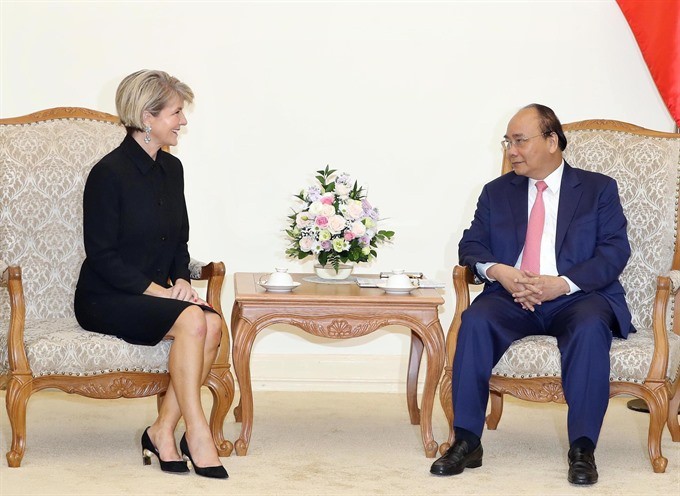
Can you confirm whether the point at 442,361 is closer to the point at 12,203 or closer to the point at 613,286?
the point at 613,286

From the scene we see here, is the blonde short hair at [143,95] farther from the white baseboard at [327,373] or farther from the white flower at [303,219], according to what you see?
the white baseboard at [327,373]

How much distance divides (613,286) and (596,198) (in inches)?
14.8

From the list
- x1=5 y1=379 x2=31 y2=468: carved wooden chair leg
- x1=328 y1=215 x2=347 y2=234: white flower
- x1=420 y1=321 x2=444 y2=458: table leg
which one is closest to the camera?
x1=5 y1=379 x2=31 y2=468: carved wooden chair leg

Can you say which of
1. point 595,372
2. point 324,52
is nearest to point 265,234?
point 324,52

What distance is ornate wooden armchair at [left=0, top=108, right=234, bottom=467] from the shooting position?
12.5ft

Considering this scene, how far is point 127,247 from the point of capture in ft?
13.0

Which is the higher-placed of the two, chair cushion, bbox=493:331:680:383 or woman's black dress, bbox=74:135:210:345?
woman's black dress, bbox=74:135:210:345

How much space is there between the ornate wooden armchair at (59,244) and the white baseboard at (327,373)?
1.30 meters

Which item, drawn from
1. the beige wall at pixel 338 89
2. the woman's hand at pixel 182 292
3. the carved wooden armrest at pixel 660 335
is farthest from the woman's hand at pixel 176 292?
the carved wooden armrest at pixel 660 335

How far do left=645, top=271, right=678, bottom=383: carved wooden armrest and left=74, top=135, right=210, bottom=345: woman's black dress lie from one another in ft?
5.86

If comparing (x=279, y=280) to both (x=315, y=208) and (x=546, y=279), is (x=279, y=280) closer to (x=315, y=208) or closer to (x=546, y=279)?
(x=315, y=208)

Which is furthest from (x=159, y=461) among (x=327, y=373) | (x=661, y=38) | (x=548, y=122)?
(x=661, y=38)

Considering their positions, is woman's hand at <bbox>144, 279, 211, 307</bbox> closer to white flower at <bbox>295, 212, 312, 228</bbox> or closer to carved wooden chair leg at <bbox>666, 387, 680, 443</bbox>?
white flower at <bbox>295, 212, 312, 228</bbox>

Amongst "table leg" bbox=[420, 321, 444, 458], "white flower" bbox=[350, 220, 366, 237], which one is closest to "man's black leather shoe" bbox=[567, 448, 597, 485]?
"table leg" bbox=[420, 321, 444, 458]
